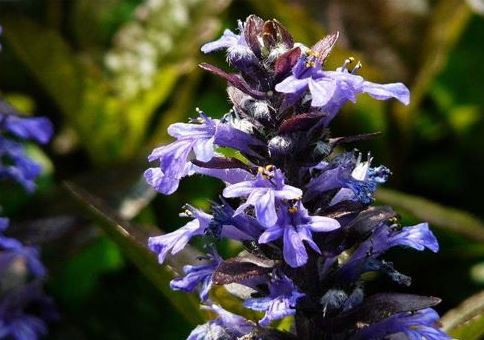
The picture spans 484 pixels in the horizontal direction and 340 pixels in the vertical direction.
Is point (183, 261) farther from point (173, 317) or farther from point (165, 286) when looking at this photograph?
point (173, 317)

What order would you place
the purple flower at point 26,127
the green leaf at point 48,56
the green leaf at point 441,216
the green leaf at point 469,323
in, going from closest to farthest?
the green leaf at point 469,323 < the purple flower at point 26,127 < the green leaf at point 441,216 < the green leaf at point 48,56

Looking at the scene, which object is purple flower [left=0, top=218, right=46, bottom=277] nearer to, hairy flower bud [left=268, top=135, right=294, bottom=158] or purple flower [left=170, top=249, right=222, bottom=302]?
purple flower [left=170, top=249, right=222, bottom=302]

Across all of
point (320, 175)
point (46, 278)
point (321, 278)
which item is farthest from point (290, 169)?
point (46, 278)

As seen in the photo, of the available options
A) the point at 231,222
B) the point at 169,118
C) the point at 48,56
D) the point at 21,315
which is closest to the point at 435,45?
the point at 169,118

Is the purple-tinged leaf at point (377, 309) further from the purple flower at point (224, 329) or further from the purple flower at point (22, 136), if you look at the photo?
the purple flower at point (22, 136)

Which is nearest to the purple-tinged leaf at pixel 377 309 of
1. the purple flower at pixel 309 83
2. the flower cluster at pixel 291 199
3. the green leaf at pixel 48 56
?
the flower cluster at pixel 291 199

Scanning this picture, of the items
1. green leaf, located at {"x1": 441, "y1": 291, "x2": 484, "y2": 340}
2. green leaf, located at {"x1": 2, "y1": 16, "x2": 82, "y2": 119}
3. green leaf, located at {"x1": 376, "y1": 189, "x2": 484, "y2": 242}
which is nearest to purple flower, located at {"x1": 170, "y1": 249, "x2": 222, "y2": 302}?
green leaf, located at {"x1": 441, "y1": 291, "x2": 484, "y2": 340}

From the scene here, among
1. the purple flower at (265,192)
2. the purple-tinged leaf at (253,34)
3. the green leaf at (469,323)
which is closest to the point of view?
the purple flower at (265,192)
